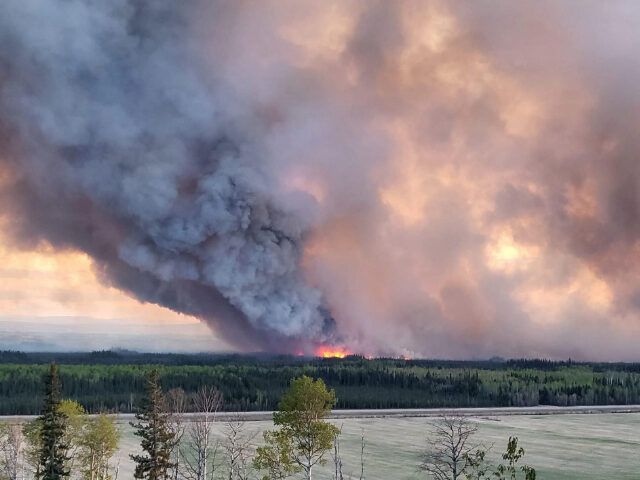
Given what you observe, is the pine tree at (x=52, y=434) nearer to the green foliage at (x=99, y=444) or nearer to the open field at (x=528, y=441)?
the green foliage at (x=99, y=444)

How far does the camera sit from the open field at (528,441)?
6169 cm

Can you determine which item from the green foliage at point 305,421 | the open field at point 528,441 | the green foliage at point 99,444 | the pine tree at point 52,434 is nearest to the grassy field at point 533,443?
the open field at point 528,441

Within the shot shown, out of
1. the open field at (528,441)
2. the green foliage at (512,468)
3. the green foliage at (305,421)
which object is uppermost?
the green foliage at (305,421)

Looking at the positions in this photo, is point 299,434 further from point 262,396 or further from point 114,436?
point 262,396

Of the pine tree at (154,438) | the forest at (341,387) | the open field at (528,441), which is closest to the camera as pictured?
the pine tree at (154,438)

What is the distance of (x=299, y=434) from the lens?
4334 cm

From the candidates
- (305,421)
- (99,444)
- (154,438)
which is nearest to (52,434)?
(154,438)

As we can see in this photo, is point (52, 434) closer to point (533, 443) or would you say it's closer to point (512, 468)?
point (512, 468)

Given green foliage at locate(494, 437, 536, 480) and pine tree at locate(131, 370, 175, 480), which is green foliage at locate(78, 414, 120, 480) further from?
green foliage at locate(494, 437, 536, 480)

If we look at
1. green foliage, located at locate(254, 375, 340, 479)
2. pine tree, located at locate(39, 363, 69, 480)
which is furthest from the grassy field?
pine tree, located at locate(39, 363, 69, 480)

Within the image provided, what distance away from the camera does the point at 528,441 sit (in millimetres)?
79625

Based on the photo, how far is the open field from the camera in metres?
61.7

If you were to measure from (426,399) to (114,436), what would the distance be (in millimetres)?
85670

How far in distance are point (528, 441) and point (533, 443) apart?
4.76 feet
